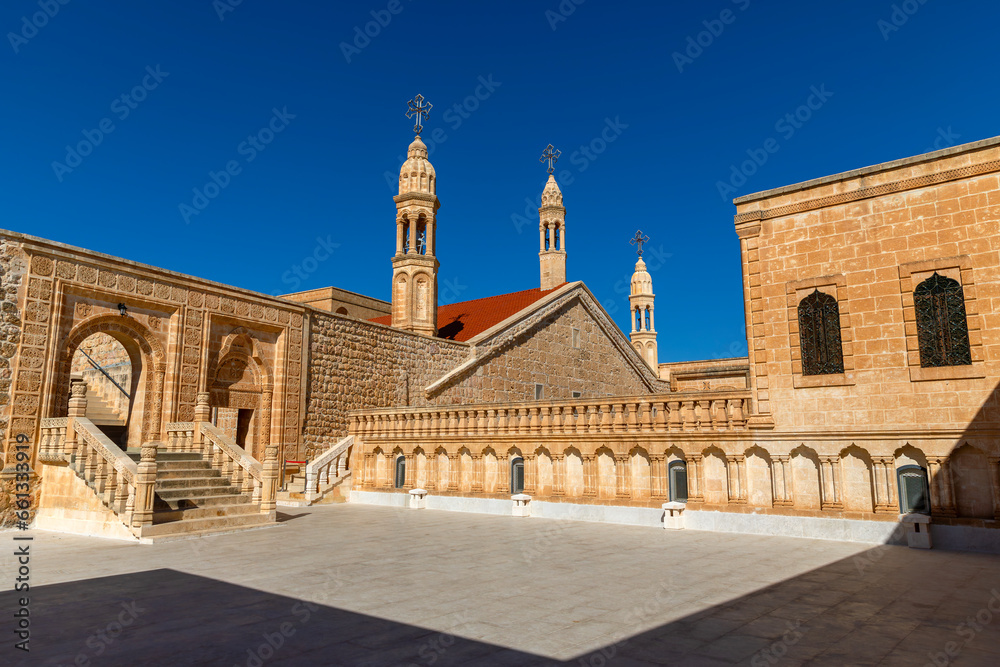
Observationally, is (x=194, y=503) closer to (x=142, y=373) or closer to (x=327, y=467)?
(x=142, y=373)

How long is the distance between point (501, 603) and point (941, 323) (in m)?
9.25

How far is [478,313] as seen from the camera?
103 feet

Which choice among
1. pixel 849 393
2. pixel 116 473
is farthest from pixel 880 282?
pixel 116 473

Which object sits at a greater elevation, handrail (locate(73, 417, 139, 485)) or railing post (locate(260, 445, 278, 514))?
handrail (locate(73, 417, 139, 485))

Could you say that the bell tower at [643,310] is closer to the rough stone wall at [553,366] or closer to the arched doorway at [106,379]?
the rough stone wall at [553,366]

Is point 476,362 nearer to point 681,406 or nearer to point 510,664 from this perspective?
point 681,406

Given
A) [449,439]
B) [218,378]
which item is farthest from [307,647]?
[218,378]

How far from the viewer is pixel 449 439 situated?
1678 centimetres

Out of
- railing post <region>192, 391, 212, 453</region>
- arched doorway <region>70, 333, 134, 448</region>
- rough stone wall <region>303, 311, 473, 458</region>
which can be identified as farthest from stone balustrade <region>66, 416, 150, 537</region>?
rough stone wall <region>303, 311, 473, 458</region>

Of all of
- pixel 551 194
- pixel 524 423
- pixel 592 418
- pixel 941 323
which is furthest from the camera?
pixel 551 194

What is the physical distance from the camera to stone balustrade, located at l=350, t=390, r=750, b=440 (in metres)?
12.5

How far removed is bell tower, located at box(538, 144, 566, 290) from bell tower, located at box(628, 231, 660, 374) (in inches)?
221

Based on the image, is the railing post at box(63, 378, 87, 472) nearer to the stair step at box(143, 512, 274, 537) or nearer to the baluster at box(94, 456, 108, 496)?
the baluster at box(94, 456, 108, 496)

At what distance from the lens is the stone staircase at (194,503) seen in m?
11.0
